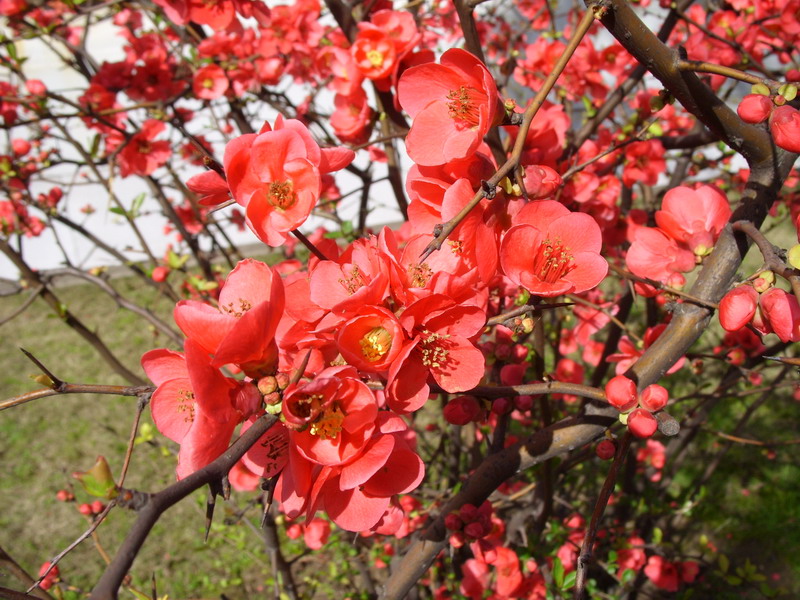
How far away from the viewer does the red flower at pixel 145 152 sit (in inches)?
90.7

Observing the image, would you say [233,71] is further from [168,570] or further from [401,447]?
[168,570]

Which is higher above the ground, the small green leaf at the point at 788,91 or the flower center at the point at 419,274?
the flower center at the point at 419,274

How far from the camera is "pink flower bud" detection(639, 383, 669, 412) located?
819 millimetres

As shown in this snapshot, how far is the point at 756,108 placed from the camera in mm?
801

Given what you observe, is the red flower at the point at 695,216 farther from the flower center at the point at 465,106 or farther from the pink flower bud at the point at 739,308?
the flower center at the point at 465,106

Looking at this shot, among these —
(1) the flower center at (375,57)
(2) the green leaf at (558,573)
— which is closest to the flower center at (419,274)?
(1) the flower center at (375,57)

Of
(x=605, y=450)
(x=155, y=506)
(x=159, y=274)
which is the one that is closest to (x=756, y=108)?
(x=605, y=450)

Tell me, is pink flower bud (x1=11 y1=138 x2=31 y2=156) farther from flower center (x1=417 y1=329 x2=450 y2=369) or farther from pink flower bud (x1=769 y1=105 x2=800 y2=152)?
pink flower bud (x1=769 y1=105 x2=800 y2=152)

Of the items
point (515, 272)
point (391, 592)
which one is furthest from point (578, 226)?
point (391, 592)

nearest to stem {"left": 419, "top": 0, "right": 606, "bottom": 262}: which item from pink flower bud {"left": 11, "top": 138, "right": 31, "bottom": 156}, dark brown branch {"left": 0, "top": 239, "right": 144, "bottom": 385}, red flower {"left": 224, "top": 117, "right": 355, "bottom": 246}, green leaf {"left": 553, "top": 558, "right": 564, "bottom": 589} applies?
red flower {"left": 224, "top": 117, "right": 355, "bottom": 246}

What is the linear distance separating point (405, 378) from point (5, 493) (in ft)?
12.4

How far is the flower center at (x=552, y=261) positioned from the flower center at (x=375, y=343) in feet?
0.79

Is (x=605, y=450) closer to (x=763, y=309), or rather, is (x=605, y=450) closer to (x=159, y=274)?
(x=763, y=309)

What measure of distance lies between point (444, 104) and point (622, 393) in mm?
506
